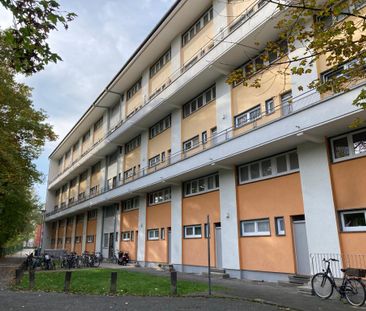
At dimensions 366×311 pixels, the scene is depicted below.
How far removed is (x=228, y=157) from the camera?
1717 centimetres

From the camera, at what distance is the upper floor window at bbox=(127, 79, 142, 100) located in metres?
32.1

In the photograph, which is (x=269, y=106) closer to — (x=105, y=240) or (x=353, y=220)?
(x=353, y=220)

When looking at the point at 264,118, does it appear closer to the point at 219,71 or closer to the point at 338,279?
the point at 219,71

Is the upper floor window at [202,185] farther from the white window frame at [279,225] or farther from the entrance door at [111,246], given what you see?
the entrance door at [111,246]

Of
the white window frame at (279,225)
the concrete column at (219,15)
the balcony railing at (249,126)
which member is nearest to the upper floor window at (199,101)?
the balcony railing at (249,126)

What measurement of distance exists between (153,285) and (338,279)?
657 cm

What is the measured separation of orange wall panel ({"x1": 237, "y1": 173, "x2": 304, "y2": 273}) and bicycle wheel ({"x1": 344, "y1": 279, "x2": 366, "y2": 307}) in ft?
14.9

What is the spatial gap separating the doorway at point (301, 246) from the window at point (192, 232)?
717 centimetres

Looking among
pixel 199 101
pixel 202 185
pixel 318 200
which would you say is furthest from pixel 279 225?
pixel 199 101

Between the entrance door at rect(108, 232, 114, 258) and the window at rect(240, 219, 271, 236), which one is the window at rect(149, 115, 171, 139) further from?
the entrance door at rect(108, 232, 114, 258)

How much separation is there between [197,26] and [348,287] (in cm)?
1865

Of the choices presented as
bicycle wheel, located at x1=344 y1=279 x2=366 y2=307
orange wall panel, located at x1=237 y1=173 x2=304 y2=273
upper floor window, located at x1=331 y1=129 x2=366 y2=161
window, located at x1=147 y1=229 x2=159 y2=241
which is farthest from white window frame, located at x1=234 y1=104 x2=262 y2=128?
window, located at x1=147 y1=229 x2=159 y2=241

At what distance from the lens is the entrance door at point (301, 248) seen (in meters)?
14.3

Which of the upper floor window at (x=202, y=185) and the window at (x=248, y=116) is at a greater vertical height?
the window at (x=248, y=116)
